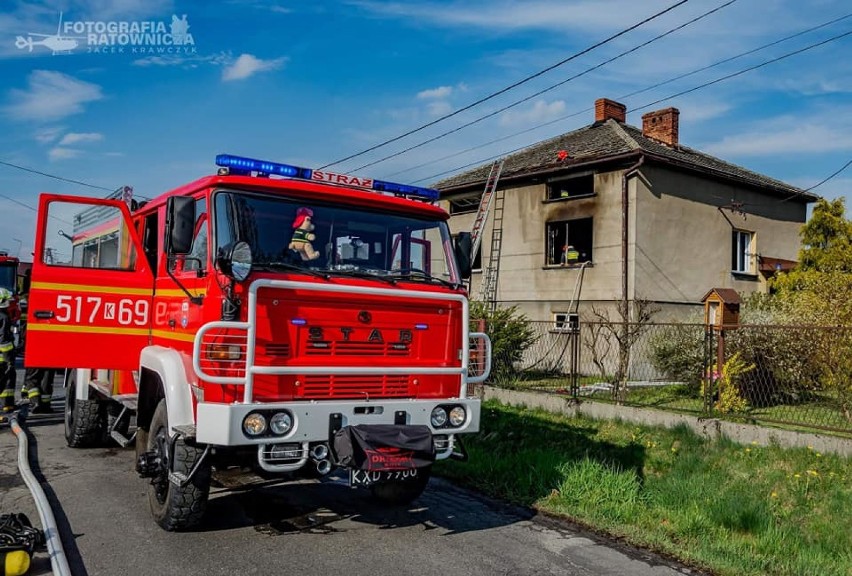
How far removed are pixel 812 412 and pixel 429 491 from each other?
199 inches

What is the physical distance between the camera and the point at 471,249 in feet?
20.1

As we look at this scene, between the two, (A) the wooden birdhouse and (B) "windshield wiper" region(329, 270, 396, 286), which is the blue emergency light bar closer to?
(B) "windshield wiper" region(329, 270, 396, 286)

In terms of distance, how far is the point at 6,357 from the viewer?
31.1ft

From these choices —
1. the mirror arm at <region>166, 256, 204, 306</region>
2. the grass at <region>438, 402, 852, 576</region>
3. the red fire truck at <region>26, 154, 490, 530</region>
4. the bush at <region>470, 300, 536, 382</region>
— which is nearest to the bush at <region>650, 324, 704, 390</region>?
the bush at <region>470, 300, 536, 382</region>

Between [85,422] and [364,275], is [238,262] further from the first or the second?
[85,422]

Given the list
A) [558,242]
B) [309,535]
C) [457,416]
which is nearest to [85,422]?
[309,535]

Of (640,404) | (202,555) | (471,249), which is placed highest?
(471,249)

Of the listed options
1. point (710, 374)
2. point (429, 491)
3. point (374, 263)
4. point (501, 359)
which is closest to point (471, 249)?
point (374, 263)

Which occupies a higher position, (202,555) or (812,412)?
(812,412)

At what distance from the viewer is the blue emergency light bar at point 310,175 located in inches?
206

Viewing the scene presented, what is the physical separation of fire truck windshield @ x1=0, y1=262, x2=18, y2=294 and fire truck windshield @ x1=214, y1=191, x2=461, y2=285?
1640 centimetres

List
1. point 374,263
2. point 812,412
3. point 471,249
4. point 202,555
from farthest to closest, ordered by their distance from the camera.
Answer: point 812,412, point 471,249, point 374,263, point 202,555

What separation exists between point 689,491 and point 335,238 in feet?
13.3

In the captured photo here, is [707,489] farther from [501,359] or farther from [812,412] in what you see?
[501,359]
